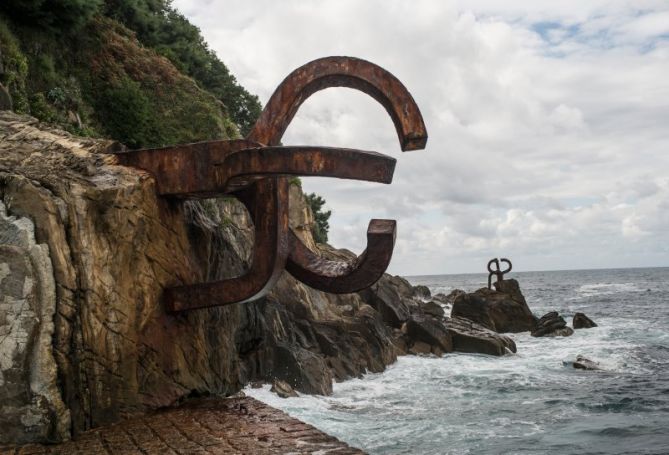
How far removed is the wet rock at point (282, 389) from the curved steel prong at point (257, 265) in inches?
289

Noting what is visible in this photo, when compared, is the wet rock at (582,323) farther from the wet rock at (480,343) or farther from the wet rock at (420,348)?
the wet rock at (420,348)

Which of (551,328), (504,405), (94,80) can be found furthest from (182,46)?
(551,328)

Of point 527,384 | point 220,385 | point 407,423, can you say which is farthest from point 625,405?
point 220,385

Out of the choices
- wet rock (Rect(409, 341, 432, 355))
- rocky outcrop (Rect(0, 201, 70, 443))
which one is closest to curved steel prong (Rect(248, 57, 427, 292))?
rocky outcrop (Rect(0, 201, 70, 443))

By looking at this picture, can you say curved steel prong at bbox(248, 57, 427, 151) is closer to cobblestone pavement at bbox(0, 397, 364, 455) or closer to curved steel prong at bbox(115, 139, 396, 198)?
curved steel prong at bbox(115, 139, 396, 198)

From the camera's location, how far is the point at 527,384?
51.0 feet

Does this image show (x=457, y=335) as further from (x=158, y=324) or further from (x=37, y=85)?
(x=158, y=324)

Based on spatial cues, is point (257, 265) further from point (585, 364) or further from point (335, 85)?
point (585, 364)

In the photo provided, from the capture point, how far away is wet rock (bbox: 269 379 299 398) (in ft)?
39.6

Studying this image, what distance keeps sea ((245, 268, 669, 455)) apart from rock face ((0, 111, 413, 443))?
558 cm

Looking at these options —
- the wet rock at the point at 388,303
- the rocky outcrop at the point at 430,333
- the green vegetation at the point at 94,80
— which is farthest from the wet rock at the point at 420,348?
the green vegetation at the point at 94,80

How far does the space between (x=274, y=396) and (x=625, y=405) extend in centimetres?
753

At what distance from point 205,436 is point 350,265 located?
1.97 m

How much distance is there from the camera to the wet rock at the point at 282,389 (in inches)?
475
